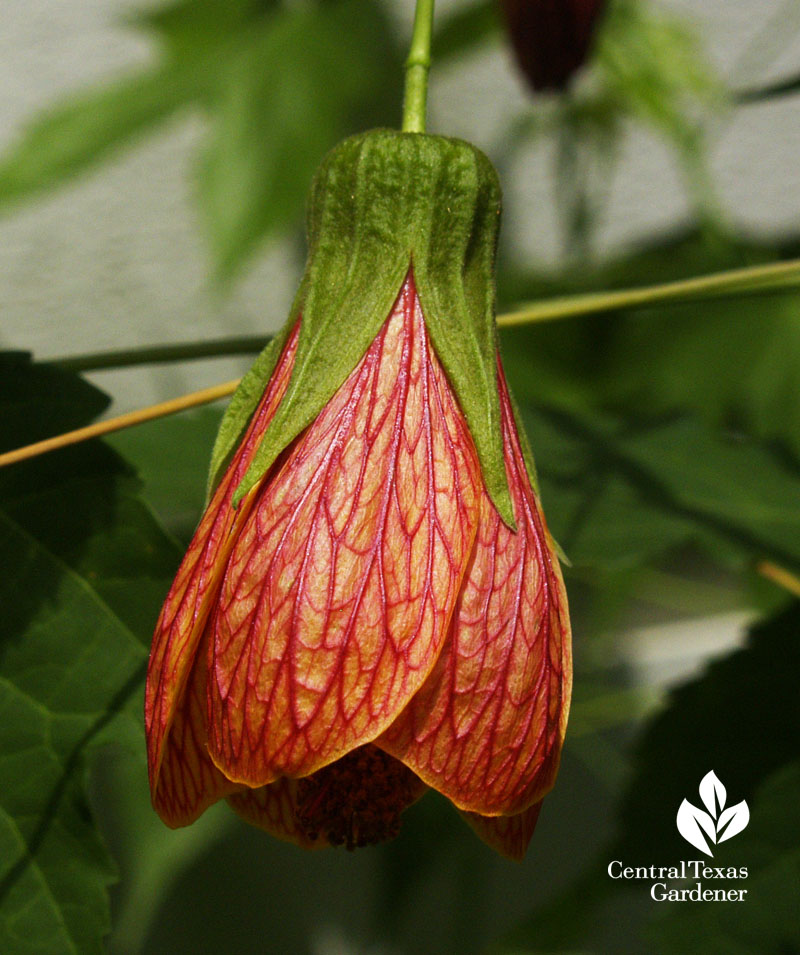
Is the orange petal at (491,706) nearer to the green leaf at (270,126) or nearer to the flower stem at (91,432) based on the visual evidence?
the flower stem at (91,432)

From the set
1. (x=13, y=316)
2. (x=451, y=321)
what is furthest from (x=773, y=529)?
(x=13, y=316)

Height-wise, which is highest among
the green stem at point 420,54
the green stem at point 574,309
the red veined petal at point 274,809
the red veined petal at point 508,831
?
the green stem at point 420,54

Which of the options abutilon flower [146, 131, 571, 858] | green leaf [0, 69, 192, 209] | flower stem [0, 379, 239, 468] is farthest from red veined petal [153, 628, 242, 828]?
green leaf [0, 69, 192, 209]

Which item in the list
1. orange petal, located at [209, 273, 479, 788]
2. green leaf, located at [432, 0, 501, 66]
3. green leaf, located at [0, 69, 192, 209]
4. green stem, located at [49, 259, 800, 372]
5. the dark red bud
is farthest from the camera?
green leaf, located at [432, 0, 501, 66]

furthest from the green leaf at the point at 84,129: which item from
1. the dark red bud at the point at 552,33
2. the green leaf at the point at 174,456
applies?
the dark red bud at the point at 552,33

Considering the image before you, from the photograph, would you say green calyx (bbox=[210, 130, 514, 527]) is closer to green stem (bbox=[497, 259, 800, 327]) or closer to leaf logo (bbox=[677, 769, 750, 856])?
green stem (bbox=[497, 259, 800, 327])

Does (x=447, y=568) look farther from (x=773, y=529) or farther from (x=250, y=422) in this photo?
(x=773, y=529)

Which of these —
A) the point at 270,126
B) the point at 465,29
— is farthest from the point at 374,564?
the point at 465,29
